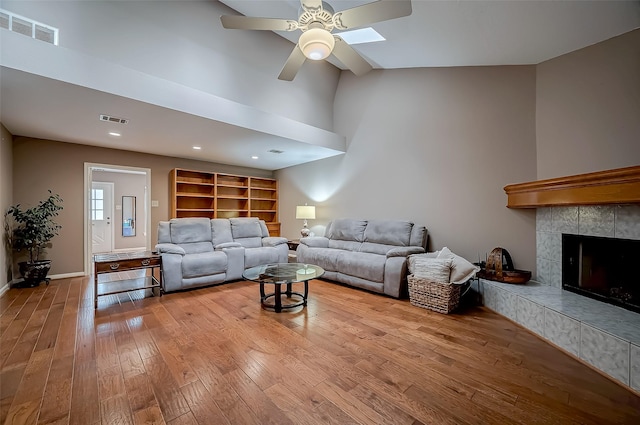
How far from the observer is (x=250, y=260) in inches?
171

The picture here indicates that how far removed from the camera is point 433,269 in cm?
299

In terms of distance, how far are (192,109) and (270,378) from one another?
313 cm

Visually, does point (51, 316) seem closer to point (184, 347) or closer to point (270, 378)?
point (184, 347)

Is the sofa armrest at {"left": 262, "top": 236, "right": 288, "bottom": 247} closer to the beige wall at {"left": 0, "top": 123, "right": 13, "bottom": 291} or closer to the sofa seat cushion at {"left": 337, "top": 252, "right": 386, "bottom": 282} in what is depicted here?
the sofa seat cushion at {"left": 337, "top": 252, "right": 386, "bottom": 282}

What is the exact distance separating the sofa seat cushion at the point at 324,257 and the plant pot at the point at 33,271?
3.87 metres

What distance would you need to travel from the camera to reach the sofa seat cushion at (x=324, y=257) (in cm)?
414

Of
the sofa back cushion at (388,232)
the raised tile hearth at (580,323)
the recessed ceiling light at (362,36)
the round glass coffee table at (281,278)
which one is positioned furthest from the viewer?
the sofa back cushion at (388,232)

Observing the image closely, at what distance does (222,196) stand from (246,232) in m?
1.84

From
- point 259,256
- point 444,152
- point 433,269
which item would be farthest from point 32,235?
point 444,152

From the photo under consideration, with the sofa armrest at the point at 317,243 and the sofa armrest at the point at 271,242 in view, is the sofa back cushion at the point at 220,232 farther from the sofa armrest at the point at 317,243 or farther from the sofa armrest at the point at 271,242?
the sofa armrest at the point at 317,243

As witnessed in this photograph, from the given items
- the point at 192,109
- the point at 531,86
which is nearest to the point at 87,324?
the point at 192,109

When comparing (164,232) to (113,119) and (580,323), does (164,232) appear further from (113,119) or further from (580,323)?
(580,323)

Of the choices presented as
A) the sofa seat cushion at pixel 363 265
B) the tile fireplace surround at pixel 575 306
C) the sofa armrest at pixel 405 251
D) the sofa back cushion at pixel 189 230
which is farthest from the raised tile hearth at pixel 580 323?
the sofa back cushion at pixel 189 230

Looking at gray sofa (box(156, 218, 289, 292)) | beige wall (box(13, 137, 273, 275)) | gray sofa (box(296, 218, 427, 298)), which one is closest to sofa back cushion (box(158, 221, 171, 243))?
gray sofa (box(156, 218, 289, 292))
